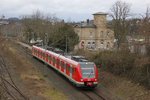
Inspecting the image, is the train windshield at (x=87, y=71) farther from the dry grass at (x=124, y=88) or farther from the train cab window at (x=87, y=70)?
the dry grass at (x=124, y=88)

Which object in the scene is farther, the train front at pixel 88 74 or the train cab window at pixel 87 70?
the train cab window at pixel 87 70

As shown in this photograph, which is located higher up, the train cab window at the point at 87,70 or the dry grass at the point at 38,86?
the train cab window at the point at 87,70

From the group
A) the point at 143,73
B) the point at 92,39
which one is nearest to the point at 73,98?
the point at 143,73

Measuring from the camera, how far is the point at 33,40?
104 m

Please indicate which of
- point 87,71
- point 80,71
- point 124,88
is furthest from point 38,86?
point 124,88

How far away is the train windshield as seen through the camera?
104 feet

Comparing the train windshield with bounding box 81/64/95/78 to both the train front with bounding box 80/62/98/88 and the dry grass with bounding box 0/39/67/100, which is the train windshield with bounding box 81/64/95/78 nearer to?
the train front with bounding box 80/62/98/88

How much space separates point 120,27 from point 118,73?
30.5m

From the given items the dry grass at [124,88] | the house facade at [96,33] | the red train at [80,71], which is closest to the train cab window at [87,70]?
the red train at [80,71]

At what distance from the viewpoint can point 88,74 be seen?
31.8 m

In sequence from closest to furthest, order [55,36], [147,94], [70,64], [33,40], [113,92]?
[147,94], [113,92], [70,64], [55,36], [33,40]

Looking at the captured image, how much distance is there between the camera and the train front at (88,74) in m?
31.4

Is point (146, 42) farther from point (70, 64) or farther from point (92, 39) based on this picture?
point (92, 39)

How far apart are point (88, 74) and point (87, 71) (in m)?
0.32
